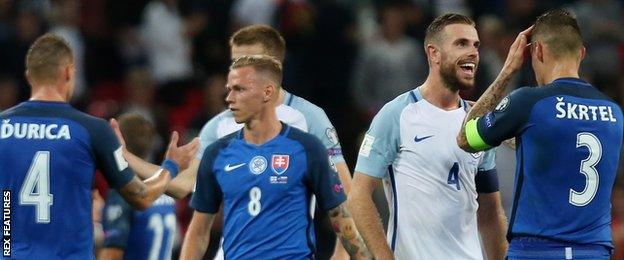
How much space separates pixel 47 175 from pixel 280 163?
1.38 metres

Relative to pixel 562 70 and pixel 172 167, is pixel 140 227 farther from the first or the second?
pixel 562 70

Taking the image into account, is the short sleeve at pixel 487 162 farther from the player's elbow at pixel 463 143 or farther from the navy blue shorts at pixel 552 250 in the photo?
the navy blue shorts at pixel 552 250

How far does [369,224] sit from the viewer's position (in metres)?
8.91

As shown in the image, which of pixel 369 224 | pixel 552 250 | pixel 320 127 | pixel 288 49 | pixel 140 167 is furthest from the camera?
pixel 288 49

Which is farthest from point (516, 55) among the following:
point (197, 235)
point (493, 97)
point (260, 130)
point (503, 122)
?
point (197, 235)

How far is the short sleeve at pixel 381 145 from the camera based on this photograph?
8977 mm

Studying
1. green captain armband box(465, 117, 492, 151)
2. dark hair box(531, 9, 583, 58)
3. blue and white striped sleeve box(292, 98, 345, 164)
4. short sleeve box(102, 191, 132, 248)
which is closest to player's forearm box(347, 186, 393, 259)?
green captain armband box(465, 117, 492, 151)

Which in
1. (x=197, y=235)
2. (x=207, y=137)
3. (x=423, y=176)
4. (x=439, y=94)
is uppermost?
(x=439, y=94)

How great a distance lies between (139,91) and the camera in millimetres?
16969

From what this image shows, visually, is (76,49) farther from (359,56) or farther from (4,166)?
(4,166)

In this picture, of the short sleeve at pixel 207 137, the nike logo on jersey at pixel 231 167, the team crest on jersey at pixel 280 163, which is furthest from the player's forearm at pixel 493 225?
the short sleeve at pixel 207 137

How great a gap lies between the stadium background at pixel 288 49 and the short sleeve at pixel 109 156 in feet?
22.1

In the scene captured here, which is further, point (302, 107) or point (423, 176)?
point (302, 107)

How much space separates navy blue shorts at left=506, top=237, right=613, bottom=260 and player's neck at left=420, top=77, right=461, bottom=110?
1172mm
